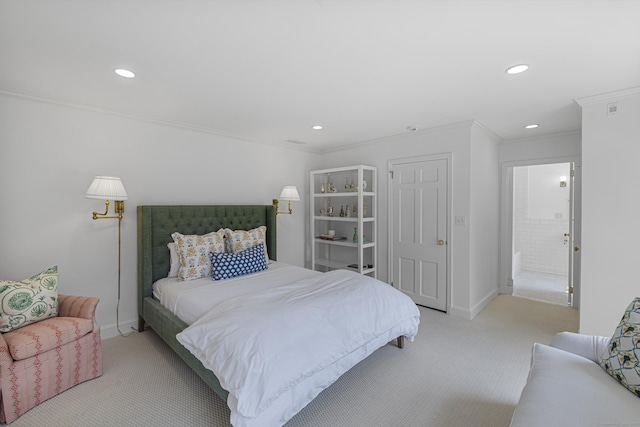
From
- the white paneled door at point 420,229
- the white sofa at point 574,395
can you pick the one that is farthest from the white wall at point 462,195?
the white sofa at point 574,395

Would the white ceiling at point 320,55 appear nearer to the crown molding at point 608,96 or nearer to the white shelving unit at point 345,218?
the crown molding at point 608,96

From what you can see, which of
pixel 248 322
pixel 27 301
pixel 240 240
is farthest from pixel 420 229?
pixel 27 301

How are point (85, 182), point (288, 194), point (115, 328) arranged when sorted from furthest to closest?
point (288, 194), point (115, 328), point (85, 182)

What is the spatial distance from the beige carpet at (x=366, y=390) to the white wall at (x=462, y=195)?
740 mm

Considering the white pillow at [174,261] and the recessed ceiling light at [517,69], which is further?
the white pillow at [174,261]

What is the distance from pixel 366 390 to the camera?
7.32ft

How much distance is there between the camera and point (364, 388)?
7.39ft

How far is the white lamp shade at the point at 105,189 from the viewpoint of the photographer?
8.41 ft

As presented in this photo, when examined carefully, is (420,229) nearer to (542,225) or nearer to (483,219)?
(483,219)

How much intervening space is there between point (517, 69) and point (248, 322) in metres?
2.64

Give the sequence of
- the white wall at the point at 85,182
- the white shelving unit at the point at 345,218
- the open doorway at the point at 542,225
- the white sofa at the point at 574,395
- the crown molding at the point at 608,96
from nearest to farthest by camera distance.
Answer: the white sofa at the point at 574,395, the crown molding at the point at 608,96, the white wall at the point at 85,182, the white shelving unit at the point at 345,218, the open doorway at the point at 542,225

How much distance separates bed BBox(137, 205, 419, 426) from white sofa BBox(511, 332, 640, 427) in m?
1.07

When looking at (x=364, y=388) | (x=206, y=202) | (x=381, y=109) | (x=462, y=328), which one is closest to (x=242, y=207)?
(x=206, y=202)

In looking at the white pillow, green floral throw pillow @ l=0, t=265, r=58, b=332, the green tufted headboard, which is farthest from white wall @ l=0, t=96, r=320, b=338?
green floral throw pillow @ l=0, t=265, r=58, b=332
